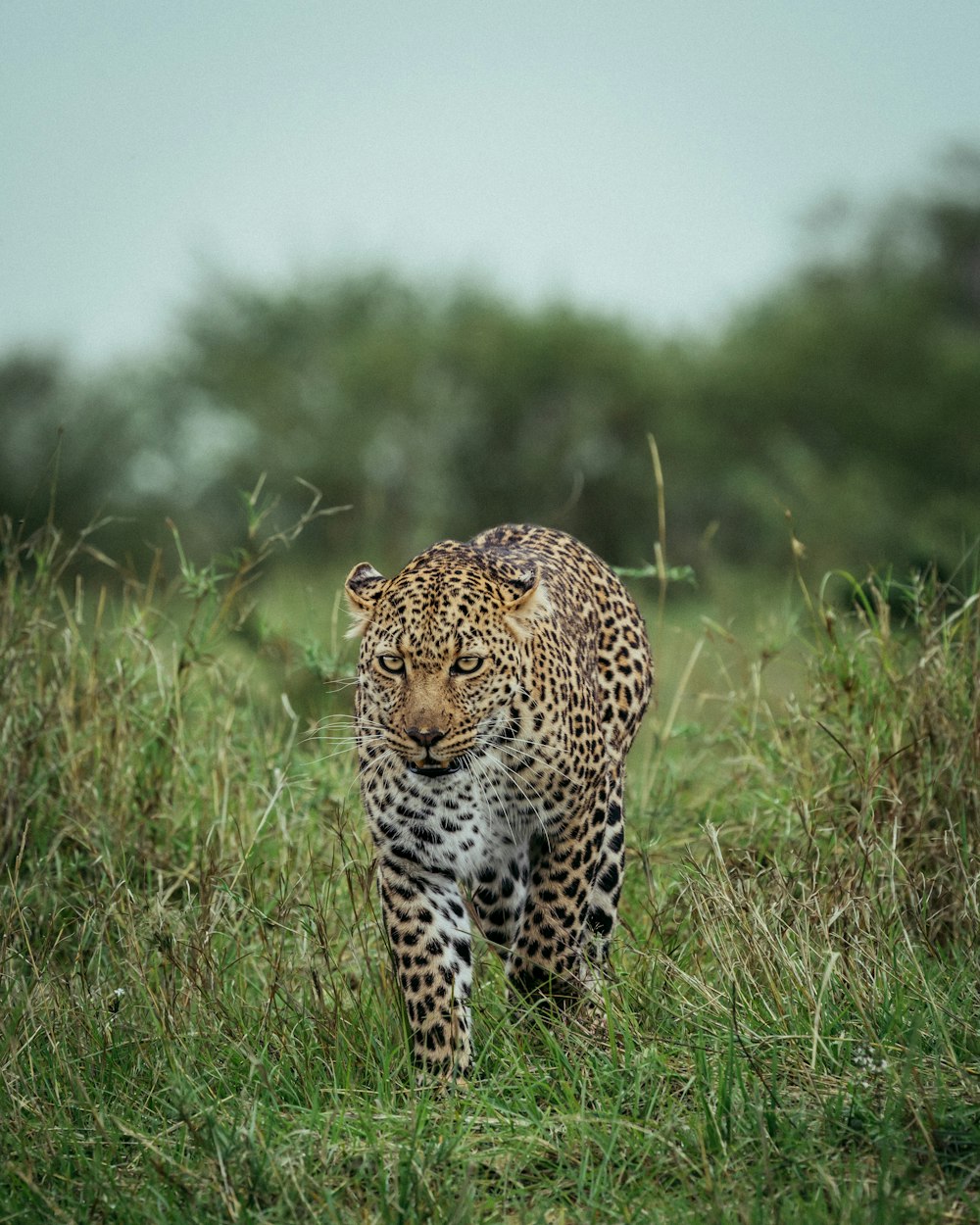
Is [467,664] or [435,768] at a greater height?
[467,664]

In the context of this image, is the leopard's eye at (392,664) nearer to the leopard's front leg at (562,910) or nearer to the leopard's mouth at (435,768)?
the leopard's mouth at (435,768)

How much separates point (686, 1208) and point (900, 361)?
29.4 m

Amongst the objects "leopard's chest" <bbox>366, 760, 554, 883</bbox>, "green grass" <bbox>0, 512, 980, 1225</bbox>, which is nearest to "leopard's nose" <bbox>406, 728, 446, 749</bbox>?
"leopard's chest" <bbox>366, 760, 554, 883</bbox>

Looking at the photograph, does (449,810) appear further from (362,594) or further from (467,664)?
(362,594)

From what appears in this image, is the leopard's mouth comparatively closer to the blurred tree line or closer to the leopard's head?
the leopard's head

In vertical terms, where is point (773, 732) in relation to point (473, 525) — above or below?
above

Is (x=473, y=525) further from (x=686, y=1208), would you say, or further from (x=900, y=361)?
(x=686, y=1208)

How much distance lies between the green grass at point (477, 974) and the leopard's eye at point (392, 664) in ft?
1.85

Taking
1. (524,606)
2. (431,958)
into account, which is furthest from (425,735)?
(431,958)

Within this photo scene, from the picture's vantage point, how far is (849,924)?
4.78 metres

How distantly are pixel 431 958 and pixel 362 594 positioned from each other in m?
1.18

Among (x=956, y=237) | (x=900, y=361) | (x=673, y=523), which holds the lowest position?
(x=673, y=523)

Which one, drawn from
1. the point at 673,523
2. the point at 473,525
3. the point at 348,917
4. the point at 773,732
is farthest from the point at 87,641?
the point at 673,523

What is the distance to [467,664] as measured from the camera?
4746 millimetres
